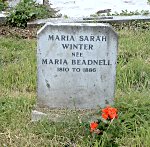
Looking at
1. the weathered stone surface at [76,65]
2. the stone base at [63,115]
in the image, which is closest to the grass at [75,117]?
the stone base at [63,115]

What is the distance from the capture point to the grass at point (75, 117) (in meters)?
3.54

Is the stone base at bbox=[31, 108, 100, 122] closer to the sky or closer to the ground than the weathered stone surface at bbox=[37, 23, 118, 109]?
closer to the ground

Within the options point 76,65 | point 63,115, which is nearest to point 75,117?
point 63,115

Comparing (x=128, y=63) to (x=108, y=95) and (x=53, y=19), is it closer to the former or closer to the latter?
(x=108, y=95)

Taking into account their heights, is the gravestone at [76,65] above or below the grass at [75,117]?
above

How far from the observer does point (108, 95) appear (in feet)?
13.1

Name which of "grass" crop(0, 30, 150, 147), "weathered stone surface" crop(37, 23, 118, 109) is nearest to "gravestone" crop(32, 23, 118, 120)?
"weathered stone surface" crop(37, 23, 118, 109)

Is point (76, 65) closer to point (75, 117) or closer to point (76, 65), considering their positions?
point (76, 65)

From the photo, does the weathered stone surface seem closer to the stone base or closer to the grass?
the stone base

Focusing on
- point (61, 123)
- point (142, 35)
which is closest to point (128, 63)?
point (142, 35)

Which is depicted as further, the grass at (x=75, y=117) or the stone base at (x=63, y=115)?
the stone base at (x=63, y=115)

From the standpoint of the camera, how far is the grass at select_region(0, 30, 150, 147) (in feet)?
11.6

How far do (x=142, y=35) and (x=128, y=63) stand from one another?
1.02 m

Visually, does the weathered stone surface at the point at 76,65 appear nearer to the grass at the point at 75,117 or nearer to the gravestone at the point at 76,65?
the gravestone at the point at 76,65
